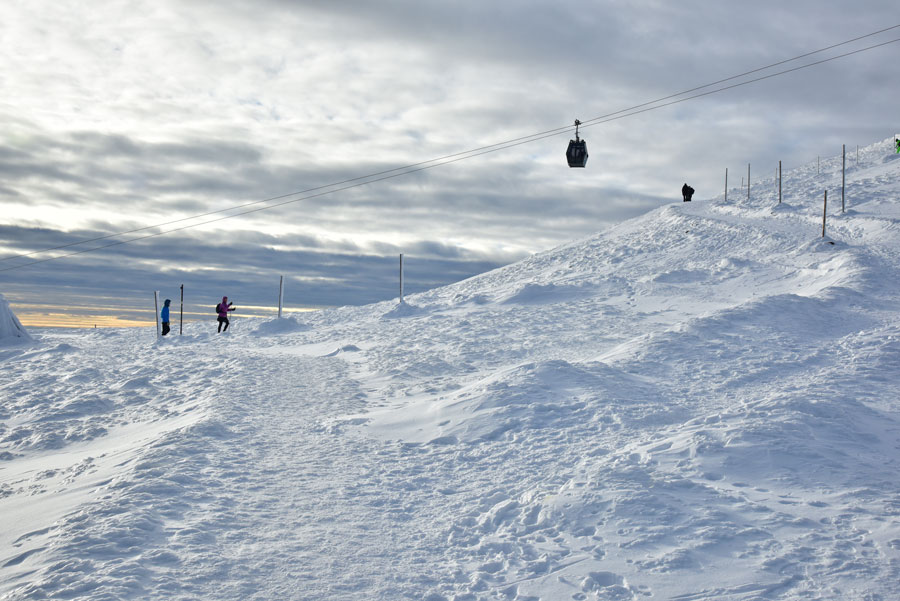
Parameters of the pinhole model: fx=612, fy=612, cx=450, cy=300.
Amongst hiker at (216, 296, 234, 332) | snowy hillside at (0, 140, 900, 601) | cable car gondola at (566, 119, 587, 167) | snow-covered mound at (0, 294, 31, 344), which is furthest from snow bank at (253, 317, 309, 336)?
cable car gondola at (566, 119, 587, 167)

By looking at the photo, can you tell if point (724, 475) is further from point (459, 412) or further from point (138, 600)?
point (138, 600)

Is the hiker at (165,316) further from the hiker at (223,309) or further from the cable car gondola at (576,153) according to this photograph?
the cable car gondola at (576,153)

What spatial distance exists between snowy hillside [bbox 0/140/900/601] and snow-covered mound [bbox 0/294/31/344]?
879 centimetres

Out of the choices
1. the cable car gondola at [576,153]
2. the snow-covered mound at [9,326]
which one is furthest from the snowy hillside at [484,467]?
the snow-covered mound at [9,326]

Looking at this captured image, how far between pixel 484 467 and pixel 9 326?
29085 mm

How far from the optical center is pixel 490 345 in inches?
751

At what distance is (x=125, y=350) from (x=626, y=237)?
95.6 feet

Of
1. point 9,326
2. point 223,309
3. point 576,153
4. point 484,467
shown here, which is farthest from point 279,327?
point 484,467

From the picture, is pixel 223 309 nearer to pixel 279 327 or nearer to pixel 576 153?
pixel 279 327

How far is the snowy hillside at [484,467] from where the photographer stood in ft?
17.7

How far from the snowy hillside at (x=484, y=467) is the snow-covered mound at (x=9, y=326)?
28.9 ft

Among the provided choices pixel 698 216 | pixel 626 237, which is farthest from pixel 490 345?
pixel 698 216

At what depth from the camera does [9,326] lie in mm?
28547

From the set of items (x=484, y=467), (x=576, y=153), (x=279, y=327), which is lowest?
(x=484, y=467)
